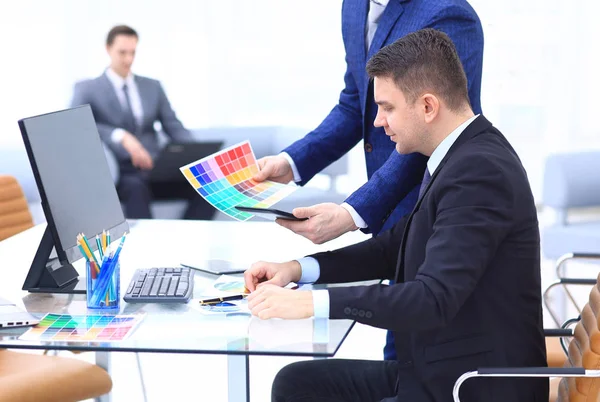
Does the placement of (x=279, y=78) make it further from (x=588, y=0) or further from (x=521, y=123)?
(x=588, y=0)

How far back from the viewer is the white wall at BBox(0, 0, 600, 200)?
266 inches

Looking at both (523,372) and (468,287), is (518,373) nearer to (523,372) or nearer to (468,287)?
(523,372)

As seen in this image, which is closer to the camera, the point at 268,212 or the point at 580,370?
the point at 580,370

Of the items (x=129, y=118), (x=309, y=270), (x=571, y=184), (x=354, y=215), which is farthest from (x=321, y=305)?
(x=129, y=118)

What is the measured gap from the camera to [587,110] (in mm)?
7102

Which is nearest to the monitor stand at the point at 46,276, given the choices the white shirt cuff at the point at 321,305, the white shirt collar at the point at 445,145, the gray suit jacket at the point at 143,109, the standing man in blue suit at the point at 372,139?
the standing man in blue suit at the point at 372,139

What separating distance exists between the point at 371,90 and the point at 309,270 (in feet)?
2.36

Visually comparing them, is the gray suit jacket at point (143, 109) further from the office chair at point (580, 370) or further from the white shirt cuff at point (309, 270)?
the office chair at point (580, 370)

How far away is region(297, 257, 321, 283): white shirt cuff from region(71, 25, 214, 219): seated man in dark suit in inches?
157

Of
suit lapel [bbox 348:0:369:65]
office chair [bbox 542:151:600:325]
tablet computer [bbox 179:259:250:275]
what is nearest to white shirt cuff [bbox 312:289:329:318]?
tablet computer [bbox 179:259:250:275]

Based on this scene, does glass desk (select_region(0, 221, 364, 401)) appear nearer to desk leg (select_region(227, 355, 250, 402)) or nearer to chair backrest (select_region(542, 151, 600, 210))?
desk leg (select_region(227, 355, 250, 402))

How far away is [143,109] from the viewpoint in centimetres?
627

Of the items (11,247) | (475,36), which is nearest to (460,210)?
(475,36)

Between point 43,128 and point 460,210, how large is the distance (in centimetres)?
109
